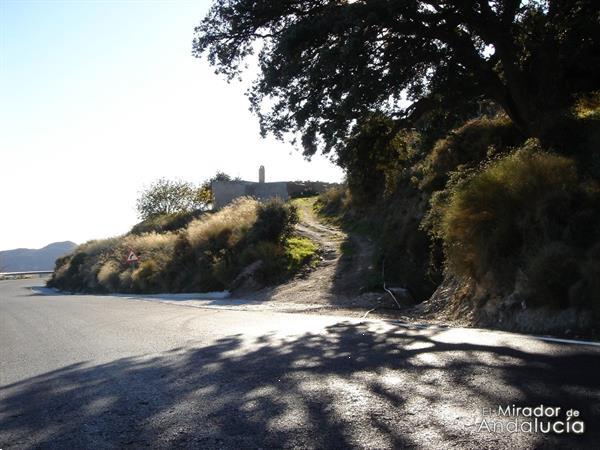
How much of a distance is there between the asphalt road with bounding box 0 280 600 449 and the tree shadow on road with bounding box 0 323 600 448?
1 centimetres

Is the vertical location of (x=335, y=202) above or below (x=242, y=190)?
below

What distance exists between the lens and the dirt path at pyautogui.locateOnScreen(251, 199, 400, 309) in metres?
17.4

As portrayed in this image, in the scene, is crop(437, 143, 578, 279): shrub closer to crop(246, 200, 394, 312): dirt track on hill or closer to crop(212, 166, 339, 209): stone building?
crop(246, 200, 394, 312): dirt track on hill

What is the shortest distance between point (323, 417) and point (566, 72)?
47.7 feet

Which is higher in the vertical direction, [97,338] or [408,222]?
[408,222]

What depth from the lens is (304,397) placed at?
17.8ft

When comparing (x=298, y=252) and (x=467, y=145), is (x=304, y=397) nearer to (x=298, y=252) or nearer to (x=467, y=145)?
(x=467, y=145)

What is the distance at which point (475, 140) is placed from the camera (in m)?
20.5

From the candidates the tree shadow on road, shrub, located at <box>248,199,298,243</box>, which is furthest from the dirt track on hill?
the tree shadow on road

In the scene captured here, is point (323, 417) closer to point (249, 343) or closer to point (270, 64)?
point (249, 343)

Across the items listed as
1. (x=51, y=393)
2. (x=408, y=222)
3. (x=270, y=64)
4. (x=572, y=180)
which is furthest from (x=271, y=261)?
(x=51, y=393)

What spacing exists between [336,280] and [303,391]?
1554cm

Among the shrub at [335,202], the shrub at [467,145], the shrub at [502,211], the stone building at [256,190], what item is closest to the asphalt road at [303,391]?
the shrub at [502,211]

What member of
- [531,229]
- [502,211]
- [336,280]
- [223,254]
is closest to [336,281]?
[336,280]
